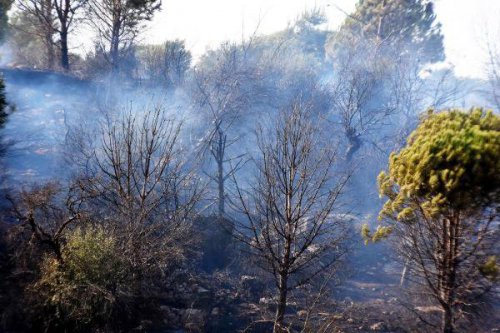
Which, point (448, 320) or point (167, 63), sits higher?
point (167, 63)

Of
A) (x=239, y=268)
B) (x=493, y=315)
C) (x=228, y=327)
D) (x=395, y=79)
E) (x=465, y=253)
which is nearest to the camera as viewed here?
(x=465, y=253)

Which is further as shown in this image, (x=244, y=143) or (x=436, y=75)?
(x=436, y=75)

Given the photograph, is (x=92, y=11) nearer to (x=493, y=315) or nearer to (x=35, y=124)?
(x=35, y=124)

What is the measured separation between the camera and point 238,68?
23.4m

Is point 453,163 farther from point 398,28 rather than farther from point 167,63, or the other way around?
point 398,28

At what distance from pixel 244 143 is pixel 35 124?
12.5 m

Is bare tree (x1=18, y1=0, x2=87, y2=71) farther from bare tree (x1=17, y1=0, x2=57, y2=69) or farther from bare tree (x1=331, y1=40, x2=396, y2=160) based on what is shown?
bare tree (x1=331, y1=40, x2=396, y2=160)

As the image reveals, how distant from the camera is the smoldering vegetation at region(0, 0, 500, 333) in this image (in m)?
7.23

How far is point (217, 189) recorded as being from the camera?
709 inches

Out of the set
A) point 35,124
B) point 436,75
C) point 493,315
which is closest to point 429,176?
point 493,315

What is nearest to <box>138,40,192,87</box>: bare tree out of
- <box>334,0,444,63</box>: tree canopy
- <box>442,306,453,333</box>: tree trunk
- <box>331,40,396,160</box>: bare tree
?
<box>331,40,396,160</box>: bare tree

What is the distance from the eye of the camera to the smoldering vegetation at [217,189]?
723 cm

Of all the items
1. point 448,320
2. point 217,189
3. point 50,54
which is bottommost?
point 217,189

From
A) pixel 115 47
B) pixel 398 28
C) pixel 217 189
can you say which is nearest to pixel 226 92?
pixel 217 189
